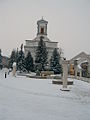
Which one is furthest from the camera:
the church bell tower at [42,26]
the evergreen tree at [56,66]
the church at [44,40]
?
the church bell tower at [42,26]

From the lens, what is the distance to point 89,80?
31.6m

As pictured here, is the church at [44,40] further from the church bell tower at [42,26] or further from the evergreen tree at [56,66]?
the evergreen tree at [56,66]

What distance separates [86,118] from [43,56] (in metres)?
43.4

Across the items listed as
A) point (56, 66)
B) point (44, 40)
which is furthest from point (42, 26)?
point (56, 66)

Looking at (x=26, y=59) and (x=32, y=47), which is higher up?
(x=32, y=47)

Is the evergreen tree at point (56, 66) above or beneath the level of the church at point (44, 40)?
beneath

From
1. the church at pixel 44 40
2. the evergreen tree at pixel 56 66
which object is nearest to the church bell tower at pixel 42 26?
the church at pixel 44 40

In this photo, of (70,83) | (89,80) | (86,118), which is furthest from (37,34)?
(86,118)

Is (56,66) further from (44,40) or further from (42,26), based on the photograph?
(42,26)

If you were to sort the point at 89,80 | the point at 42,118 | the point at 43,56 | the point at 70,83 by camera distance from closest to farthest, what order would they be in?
1. the point at 42,118
2. the point at 70,83
3. the point at 89,80
4. the point at 43,56

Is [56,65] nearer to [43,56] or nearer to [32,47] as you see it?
[43,56]

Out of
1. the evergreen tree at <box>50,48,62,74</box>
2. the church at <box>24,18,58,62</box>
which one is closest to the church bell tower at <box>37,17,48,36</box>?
the church at <box>24,18,58,62</box>

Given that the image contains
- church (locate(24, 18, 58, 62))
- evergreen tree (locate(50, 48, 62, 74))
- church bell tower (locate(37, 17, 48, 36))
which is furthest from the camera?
church bell tower (locate(37, 17, 48, 36))

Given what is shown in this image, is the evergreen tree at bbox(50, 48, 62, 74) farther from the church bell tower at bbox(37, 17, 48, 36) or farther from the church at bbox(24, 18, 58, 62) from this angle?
the church bell tower at bbox(37, 17, 48, 36)
